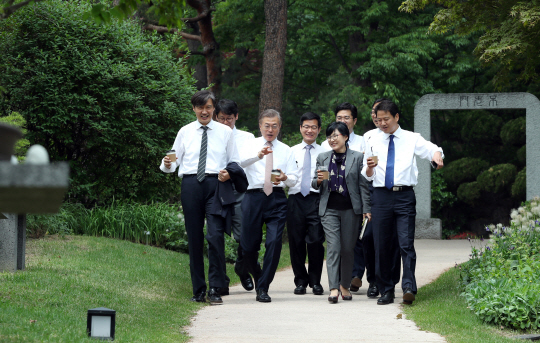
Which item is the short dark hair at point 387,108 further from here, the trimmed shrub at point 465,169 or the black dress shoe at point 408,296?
the trimmed shrub at point 465,169

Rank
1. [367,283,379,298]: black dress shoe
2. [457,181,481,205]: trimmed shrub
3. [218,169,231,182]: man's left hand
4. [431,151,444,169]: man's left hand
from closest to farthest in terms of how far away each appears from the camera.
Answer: [431,151,444,169]: man's left hand
[218,169,231,182]: man's left hand
[367,283,379,298]: black dress shoe
[457,181,481,205]: trimmed shrub

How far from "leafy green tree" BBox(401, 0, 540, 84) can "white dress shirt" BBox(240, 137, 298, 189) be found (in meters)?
5.38

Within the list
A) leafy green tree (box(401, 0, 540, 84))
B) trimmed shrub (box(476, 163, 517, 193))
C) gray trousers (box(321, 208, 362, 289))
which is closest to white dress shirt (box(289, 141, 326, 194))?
gray trousers (box(321, 208, 362, 289))

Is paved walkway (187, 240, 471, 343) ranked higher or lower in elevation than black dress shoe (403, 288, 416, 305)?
lower

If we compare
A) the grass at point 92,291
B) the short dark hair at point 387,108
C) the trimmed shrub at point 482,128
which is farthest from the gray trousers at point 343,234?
the trimmed shrub at point 482,128

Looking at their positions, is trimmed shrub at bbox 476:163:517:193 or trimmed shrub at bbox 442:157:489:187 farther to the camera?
trimmed shrub at bbox 442:157:489:187

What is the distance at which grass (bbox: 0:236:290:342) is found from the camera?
5156 millimetres

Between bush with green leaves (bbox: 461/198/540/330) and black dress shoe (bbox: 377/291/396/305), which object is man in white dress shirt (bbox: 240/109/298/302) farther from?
bush with green leaves (bbox: 461/198/540/330)

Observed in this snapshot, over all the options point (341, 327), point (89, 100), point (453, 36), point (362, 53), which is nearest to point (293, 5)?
point (362, 53)

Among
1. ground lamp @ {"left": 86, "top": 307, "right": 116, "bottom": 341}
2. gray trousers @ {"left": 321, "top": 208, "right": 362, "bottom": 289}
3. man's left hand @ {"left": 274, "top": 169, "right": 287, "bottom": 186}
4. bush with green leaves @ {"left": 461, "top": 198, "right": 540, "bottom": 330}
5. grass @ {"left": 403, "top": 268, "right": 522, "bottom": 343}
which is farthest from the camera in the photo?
gray trousers @ {"left": 321, "top": 208, "right": 362, "bottom": 289}

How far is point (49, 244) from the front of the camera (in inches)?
376

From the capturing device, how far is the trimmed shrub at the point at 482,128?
21.3 meters

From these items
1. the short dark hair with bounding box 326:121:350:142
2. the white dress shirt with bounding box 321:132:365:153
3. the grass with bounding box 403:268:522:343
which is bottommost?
the grass with bounding box 403:268:522:343

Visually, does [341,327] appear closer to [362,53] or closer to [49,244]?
[49,244]
